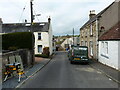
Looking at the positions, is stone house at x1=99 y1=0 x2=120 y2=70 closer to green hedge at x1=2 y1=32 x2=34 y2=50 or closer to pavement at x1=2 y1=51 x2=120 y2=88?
pavement at x1=2 y1=51 x2=120 y2=88

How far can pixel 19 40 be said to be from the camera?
17891mm

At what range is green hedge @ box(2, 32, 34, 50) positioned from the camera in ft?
58.3

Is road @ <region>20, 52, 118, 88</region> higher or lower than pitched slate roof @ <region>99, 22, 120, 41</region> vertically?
lower

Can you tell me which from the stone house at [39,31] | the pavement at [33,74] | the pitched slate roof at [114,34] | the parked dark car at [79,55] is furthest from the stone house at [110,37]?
the stone house at [39,31]

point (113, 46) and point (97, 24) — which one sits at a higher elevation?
point (97, 24)

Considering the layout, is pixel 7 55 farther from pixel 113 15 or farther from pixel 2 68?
pixel 113 15

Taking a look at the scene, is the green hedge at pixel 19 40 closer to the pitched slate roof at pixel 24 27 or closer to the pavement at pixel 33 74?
the pavement at pixel 33 74

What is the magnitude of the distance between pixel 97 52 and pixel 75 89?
1488 cm

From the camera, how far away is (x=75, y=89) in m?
7.84

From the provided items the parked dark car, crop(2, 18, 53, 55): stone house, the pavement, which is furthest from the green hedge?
crop(2, 18, 53, 55): stone house

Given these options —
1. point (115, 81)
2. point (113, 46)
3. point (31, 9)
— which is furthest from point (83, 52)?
point (115, 81)

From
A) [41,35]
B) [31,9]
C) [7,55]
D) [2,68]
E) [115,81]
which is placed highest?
[31,9]

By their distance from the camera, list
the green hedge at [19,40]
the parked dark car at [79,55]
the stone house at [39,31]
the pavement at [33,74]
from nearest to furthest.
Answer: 1. the pavement at [33,74]
2. the green hedge at [19,40]
3. the parked dark car at [79,55]
4. the stone house at [39,31]

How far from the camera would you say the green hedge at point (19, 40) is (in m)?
17.8
